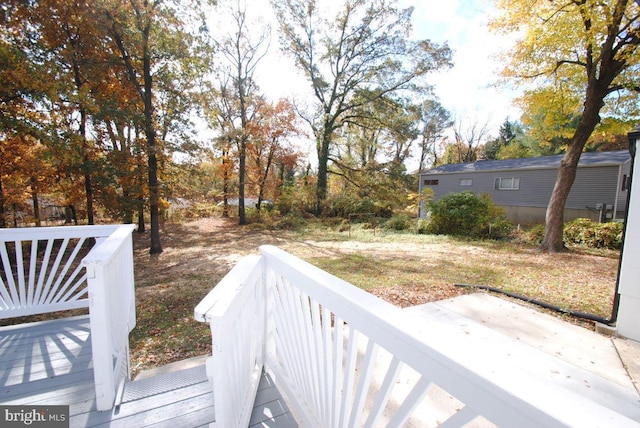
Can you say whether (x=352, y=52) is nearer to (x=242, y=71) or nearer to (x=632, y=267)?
(x=242, y=71)

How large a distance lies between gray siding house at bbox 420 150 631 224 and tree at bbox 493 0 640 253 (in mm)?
5177

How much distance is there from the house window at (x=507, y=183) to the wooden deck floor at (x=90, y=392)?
51.1 ft

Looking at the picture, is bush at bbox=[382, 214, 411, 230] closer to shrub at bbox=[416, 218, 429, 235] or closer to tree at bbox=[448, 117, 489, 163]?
shrub at bbox=[416, 218, 429, 235]

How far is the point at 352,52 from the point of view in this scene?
13.9 metres

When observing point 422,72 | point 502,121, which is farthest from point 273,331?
point 502,121

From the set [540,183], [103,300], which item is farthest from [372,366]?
[540,183]

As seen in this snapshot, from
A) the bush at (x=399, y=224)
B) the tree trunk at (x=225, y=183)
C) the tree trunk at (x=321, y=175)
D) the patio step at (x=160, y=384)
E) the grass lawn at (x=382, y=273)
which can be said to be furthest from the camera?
the tree trunk at (x=321, y=175)

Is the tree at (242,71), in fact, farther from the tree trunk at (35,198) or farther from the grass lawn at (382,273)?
the tree trunk at (35,198)

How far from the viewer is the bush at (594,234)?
7133 mm

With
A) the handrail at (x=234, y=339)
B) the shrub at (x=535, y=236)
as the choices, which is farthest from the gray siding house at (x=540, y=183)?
the handrail at (x=234, y=339)

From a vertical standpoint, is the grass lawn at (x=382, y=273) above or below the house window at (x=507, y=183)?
below

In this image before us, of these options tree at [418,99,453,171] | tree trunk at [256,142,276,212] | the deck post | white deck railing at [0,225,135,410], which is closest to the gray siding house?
tree at [418,99,453,171]

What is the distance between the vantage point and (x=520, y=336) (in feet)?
9.42

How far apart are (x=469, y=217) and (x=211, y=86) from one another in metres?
10.4
